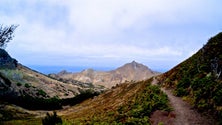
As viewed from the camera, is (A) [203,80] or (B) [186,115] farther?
(A) [203,80]

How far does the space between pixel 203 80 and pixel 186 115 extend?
30.5 feet

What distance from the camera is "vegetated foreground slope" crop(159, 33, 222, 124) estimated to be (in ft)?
128

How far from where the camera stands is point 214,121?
34781 millimetres

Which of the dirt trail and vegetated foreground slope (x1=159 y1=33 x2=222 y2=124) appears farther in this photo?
vegetated foreground slope (x1=159 y1=33 x2=222 y2=124)

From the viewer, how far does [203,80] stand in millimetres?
45594

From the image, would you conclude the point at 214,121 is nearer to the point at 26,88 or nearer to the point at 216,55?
the point at 216,55

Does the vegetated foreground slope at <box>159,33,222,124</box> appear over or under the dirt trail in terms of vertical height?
over

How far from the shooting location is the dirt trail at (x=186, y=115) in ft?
116

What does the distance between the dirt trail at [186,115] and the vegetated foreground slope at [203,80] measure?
0.95 meters

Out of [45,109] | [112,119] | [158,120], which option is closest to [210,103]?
[158,120]

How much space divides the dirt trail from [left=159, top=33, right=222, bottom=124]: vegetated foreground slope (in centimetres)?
95

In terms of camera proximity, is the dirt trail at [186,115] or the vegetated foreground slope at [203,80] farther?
the vegetated foreground slope at [203,80]

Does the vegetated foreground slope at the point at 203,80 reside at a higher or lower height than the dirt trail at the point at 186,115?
higher

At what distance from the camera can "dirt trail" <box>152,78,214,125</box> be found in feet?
116
